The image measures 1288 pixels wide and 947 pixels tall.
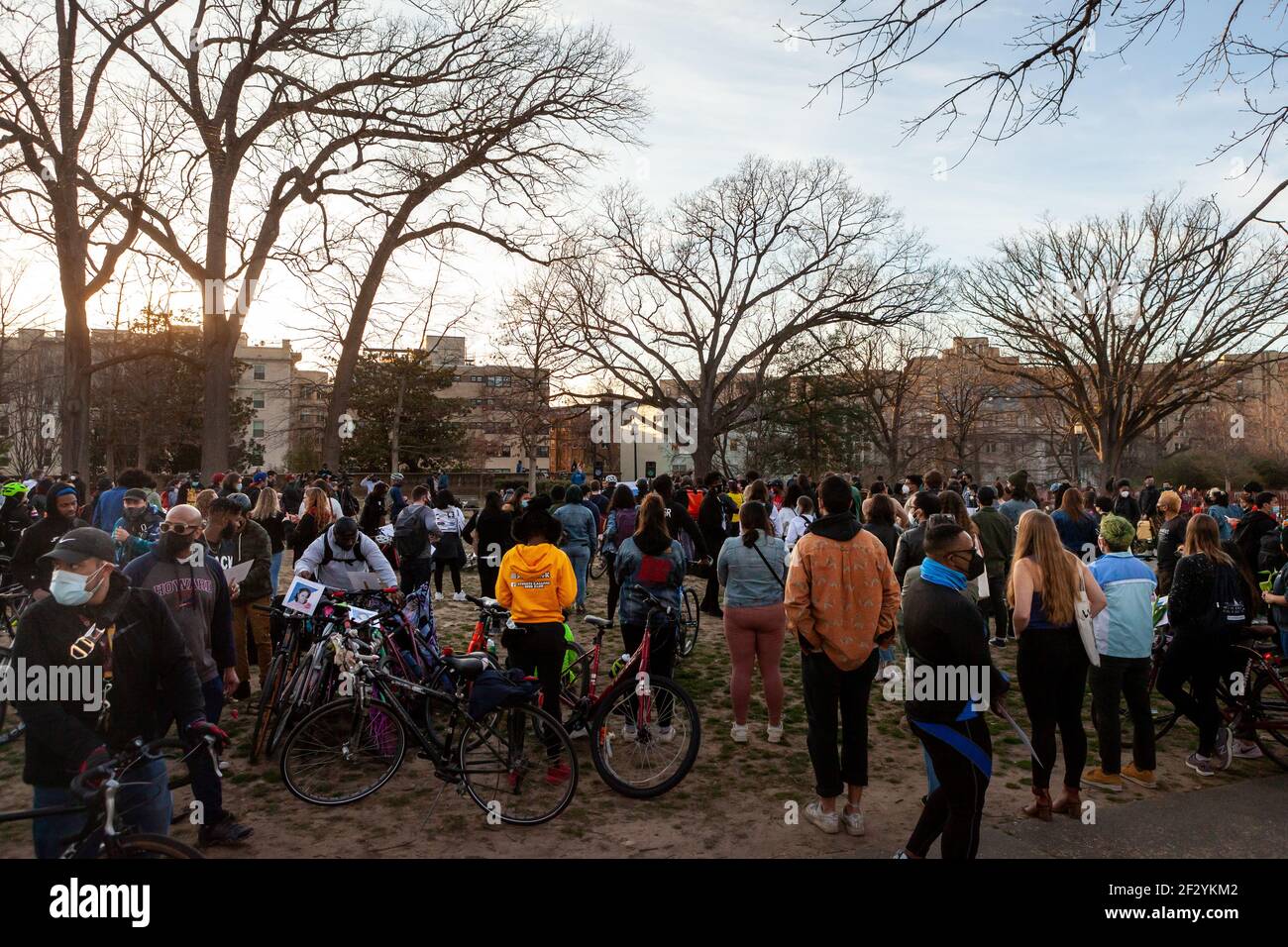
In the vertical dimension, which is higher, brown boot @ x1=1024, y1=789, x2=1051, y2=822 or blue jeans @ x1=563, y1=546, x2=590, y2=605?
Result: blue jeans @ x1=563, y1=546, x2=590, y2=605

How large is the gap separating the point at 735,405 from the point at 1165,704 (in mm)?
29838

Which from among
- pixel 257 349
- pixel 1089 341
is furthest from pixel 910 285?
A: pixel 257 349

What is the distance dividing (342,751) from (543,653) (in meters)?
1.39

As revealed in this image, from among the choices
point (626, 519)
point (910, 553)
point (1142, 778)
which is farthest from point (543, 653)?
point (626, 519)

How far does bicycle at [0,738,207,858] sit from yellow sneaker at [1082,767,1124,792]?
5.26 metres

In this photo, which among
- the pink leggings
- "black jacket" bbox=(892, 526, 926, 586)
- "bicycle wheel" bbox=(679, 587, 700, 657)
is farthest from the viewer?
"bicycle wheel" bbox=(679, 587, 700, 657)

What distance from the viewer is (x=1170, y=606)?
233 inches

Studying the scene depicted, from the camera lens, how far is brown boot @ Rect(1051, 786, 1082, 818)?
5.08 meters

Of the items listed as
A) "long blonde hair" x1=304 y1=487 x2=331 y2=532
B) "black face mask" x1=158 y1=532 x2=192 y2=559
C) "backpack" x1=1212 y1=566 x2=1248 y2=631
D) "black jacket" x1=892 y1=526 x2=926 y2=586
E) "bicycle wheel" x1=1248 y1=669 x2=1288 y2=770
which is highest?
"long blonde hair" x1=304 y1=487 x2=331 y2=532

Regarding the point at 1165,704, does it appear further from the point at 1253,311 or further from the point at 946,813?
the point at 1253,311

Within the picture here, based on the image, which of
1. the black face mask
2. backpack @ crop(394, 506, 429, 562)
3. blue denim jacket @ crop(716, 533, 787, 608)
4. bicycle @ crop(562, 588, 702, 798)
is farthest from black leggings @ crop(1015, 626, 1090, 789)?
backpack @ crop(394, 506, 429, 562)

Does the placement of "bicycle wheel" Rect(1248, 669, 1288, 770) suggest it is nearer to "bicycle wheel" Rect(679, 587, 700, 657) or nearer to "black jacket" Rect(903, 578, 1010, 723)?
"black jacket" Rect(903, 578, 1010, 723)

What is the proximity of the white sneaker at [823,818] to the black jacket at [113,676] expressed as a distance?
3.33 m

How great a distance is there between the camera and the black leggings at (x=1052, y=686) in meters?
4.90
